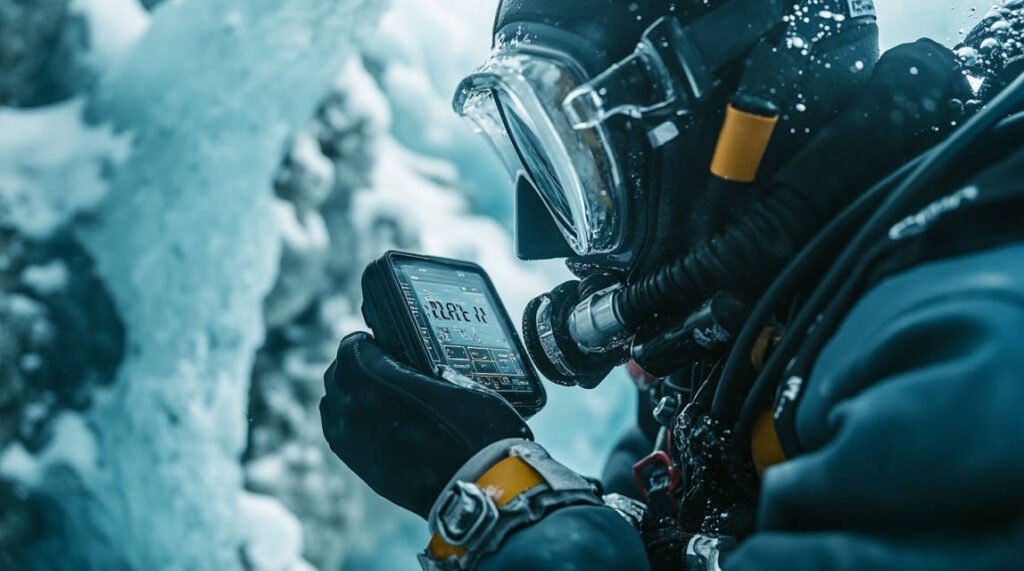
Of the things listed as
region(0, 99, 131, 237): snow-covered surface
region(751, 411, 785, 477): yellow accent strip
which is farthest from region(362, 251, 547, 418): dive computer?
region(0, 99, 131, 237): snow-covered surface

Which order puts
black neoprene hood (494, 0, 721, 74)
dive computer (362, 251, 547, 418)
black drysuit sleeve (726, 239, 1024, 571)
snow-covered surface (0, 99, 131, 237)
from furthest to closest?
snow-covered surface (0, 99, 131, 237) → dive computer (362, 251, 547, 418) → black neoprene hood (494, 0, 721, 74) → black drysuit sleeve (726, 239, 1024, 571)

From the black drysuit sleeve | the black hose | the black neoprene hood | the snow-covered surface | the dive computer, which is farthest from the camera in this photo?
the snow-covered surface

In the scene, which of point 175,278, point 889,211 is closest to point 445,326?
point 889,211

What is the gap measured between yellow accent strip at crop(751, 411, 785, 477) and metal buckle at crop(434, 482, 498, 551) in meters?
0.27

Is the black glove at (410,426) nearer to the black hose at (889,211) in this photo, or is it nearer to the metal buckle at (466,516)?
the metal buckle at (466,516)

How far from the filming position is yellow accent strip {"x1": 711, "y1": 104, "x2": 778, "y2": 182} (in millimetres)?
758

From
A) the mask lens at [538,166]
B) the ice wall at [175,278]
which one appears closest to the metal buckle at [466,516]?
the mask lens at [538,166]

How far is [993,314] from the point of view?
1.52 ft

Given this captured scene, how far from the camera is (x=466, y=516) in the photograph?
29.0 inches

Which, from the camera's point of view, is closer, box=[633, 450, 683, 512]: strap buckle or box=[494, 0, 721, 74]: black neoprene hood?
box=[494, 0, 721, 74]: black neoprene hood

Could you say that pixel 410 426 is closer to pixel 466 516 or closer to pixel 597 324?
pixel 466 516

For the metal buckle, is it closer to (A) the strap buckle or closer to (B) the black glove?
(B) the black glove

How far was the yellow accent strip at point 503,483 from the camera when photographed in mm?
747

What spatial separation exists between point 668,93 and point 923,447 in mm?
469
